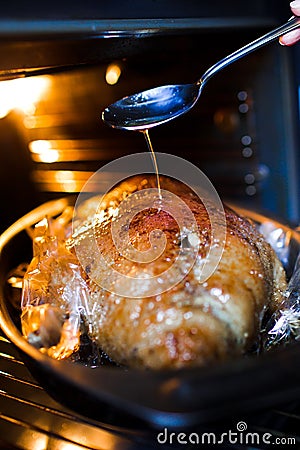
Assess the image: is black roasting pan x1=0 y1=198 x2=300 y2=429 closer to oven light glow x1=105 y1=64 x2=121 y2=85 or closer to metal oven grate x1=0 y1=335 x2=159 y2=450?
metal oven grate x1=0 y1=335 x2=159 y2=450

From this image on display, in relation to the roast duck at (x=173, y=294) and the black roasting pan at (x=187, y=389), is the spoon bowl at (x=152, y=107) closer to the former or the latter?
the roast duck at (x=173, y=294)

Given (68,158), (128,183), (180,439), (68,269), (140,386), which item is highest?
(68,158)

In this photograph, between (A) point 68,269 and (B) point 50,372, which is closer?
(B) point 50,372

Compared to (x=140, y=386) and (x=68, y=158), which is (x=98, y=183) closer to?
(x=68, y=158)

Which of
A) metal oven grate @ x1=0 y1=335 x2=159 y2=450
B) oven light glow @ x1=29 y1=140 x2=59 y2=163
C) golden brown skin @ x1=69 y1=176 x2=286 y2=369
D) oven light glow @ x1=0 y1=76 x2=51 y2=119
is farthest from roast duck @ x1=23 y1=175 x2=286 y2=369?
oven light glow @ x1=29 y1=140 x2=59 y2=163

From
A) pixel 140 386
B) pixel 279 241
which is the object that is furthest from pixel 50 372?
pixel 279 241

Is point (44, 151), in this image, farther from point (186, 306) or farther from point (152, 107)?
point (186, 306)

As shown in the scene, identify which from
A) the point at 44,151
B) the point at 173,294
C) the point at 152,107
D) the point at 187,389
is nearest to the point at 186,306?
the point at 173,294
